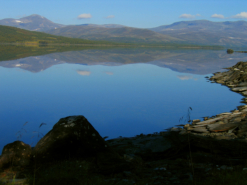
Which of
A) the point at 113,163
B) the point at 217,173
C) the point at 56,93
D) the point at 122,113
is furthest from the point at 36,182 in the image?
the point at 56,93

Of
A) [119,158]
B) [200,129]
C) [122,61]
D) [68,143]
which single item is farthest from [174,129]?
[122,61]

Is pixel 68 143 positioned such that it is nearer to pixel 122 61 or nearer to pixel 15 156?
pixel 15 156

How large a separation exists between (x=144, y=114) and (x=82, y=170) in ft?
32.5

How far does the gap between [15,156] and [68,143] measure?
53.6 inches

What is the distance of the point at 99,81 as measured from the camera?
1128 inches

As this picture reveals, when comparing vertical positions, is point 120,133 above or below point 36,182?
below

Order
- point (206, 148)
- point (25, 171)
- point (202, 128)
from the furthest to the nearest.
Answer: point (202, 128)
point (206, 148)
point (25, 171)

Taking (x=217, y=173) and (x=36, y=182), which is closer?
(x=36, y=182)

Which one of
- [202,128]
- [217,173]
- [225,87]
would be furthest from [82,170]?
[225,87]

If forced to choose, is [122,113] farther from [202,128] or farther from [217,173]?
[217,173]

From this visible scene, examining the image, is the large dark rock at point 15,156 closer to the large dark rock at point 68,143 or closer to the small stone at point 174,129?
the large dark rock at point 68,143

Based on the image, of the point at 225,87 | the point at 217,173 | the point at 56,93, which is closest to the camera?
the point at 217,173

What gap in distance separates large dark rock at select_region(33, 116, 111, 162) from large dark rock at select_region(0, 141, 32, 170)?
0.23m

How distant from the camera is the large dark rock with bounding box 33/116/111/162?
656 cm
